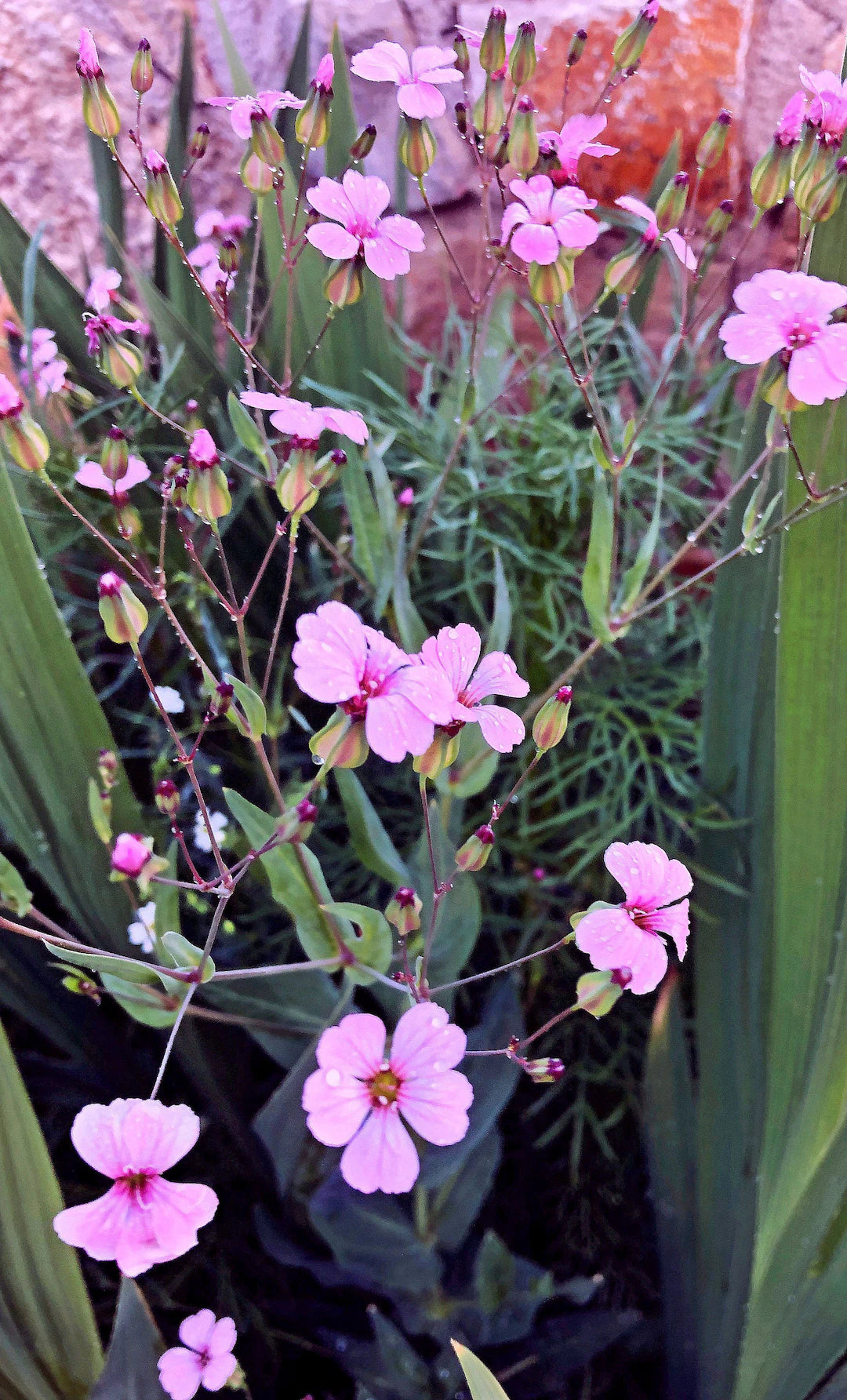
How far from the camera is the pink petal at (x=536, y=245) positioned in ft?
1.33

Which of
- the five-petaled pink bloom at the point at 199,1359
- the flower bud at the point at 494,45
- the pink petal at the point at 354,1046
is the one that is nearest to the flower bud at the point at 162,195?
the flower bud at the point at 494,45

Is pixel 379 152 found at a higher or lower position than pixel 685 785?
higher

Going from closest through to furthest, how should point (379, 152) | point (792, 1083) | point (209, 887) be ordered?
point (209, 887) → point (792, 1083) → point (379, 152)

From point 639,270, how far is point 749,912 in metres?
0.36

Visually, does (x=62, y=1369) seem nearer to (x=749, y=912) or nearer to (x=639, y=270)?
(x=749, y=912)

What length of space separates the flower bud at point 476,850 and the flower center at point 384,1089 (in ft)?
0.26

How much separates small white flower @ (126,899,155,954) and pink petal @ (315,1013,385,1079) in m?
0.16

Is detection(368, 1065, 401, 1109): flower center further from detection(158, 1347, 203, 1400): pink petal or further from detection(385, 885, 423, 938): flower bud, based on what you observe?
detection(158, 1347, 203, 1400): pink petal

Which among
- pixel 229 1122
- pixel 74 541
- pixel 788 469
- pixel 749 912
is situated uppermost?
pixel 788 469

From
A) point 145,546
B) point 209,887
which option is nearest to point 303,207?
point 145,546

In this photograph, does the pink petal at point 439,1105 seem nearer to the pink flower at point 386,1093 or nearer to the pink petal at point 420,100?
the pink flower at point 386,1093

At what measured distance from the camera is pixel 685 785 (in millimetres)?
638

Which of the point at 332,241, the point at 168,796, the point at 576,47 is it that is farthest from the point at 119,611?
the point at 576,47

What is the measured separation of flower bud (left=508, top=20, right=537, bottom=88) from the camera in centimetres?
44
